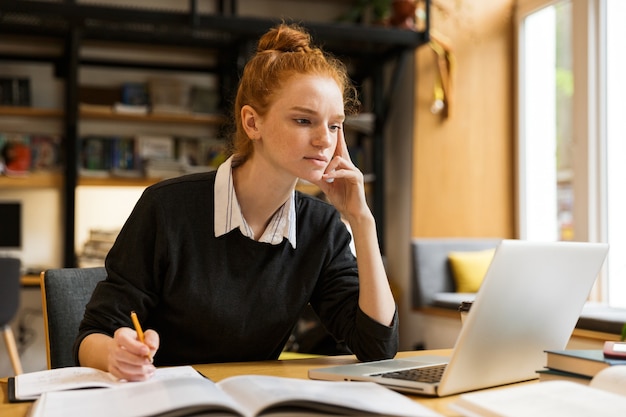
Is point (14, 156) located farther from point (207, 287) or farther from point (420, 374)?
point (420, 374)

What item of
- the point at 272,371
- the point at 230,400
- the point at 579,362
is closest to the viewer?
the point at 230,400

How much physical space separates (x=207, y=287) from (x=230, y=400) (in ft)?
2.11

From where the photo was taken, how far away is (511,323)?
3.62 ft

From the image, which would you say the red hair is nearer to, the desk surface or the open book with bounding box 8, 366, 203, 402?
the desk surface

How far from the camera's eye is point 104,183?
179 inches

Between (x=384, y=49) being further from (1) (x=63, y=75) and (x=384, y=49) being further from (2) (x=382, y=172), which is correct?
(1) (x=63, y=75)

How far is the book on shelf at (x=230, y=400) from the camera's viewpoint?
85 centimetres

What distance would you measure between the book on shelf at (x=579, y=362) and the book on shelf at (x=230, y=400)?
0.27m

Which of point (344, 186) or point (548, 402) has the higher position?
point (344, 186)

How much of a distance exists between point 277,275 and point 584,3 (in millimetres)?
3192

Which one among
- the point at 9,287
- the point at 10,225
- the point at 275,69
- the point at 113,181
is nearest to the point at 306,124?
the point at 275,69

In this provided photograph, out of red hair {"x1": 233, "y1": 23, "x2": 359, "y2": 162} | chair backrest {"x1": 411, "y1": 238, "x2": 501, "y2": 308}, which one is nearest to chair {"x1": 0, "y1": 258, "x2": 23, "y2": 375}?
chair backrest {"x1": 411, "y1": 238, "x2": 501, "y2": 308}

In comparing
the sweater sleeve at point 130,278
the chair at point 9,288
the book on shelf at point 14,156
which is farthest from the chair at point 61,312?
the book on shelf at point 14,156

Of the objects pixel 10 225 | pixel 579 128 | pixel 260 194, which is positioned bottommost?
pixel 10 225
